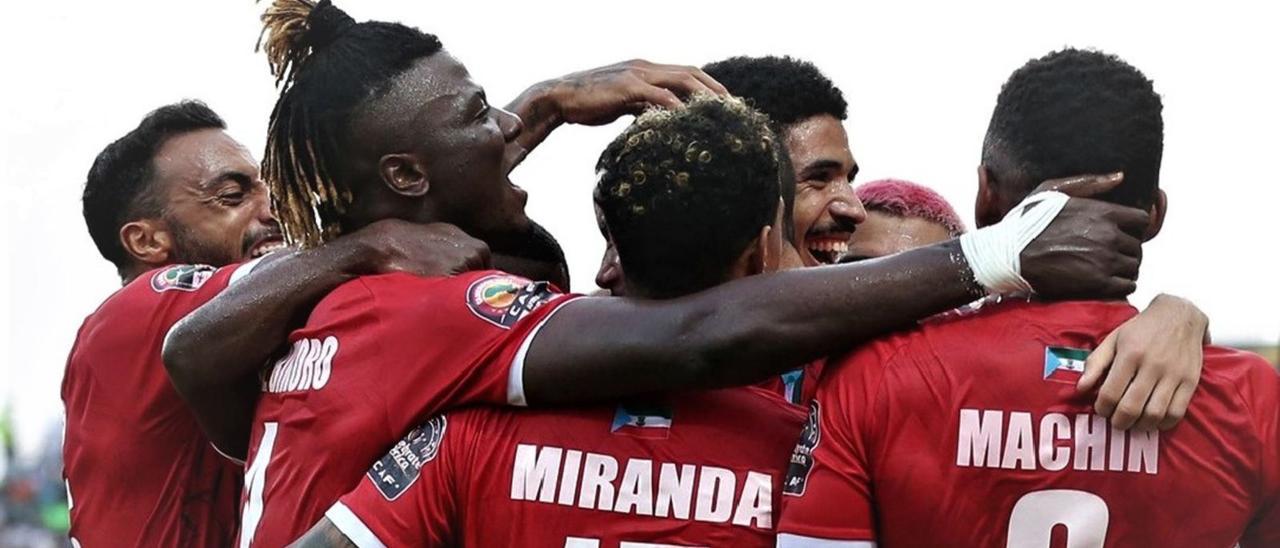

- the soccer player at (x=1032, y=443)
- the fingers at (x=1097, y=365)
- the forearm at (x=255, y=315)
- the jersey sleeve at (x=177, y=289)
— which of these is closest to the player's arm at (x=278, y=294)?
the forearm at (x=255, y=315)

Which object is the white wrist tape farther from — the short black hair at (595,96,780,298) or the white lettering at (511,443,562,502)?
the white lettering at (511,443,562,502)

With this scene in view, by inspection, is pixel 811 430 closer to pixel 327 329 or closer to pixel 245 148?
pixel 327 329

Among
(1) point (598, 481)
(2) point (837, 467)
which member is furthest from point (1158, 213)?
(1) point (598, 481)

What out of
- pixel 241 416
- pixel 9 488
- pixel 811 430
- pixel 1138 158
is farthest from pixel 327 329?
pixel 9 488

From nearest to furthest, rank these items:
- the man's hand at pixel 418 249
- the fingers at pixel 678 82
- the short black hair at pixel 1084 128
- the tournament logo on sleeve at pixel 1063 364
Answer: the tournament logo on sleeve at pixel 1063 364
the short black hair at pixel 1084 128
the man's hand at pixel 418 249
the fingers at pixel 678 82


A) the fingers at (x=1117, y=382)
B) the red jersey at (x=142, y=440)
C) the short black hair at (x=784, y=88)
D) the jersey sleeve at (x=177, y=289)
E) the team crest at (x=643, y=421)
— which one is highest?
the short black hair at (x=784, y=88)

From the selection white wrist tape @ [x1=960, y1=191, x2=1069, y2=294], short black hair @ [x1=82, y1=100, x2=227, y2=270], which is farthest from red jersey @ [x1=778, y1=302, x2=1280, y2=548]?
short black hair @ [x1=82, y1=100, x2=227, y2=270]

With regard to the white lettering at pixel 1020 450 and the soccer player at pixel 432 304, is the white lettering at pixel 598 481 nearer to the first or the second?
the soccer player at pixel 432 304

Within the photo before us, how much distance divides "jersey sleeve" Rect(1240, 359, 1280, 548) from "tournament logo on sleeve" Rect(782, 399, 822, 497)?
35.4 inches

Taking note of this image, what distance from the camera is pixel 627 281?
12.4 ft

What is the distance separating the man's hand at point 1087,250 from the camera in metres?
3.43

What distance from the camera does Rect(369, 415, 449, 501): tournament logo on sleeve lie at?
3.68 m

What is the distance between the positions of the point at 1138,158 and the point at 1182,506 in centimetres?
74

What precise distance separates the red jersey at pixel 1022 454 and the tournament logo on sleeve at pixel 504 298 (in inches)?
29.4
